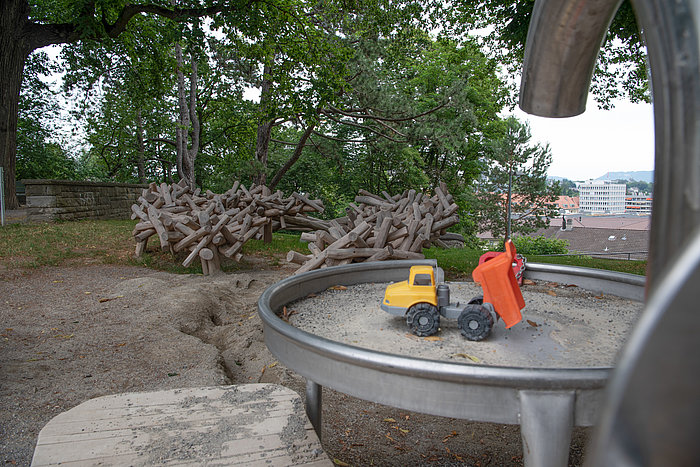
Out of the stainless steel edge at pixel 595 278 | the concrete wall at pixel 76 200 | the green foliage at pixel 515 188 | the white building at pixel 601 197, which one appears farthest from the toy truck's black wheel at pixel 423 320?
the white building at pixel 601 197

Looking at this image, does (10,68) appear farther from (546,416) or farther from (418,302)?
(546,416)

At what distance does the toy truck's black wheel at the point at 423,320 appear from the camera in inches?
85.9

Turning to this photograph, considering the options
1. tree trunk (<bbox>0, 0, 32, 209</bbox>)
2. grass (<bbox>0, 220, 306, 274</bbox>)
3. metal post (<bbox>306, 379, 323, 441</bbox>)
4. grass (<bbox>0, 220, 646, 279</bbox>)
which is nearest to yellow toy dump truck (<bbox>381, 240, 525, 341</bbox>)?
metal post (<bbox>306, 379, 323, 441</bbox>)

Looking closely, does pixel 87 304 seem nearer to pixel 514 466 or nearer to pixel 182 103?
pixel 514 466

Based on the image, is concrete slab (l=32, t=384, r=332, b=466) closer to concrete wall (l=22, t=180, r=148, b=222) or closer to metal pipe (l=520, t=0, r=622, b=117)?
metal pipe (l=520, t=0, r=622, b=117)

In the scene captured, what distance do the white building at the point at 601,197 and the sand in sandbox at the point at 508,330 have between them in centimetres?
10305

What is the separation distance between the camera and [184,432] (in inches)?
71.7

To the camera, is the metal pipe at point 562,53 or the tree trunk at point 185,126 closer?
the metal pipe at point 562,53

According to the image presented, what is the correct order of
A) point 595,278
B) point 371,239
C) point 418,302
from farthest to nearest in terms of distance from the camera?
1. point 371,239
2. point 595,278
3. point 418,302

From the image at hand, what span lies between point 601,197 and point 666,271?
113 m

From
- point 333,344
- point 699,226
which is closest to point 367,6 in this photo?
point 333,344

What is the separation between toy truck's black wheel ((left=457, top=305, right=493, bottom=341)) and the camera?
209 centimetres

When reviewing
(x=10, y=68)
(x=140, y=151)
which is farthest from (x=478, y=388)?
(x=140, y=151)

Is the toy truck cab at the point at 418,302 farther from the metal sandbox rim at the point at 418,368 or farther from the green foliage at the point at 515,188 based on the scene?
the green foliage at the point at 515,188
